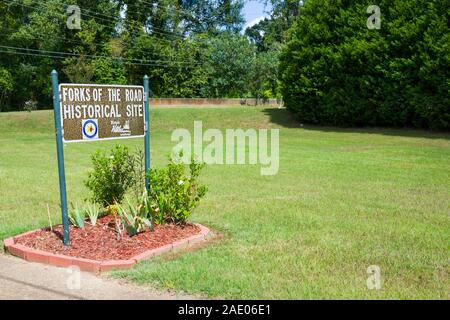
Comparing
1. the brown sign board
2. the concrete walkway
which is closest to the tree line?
the brown sign board

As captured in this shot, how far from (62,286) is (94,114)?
2074 mm

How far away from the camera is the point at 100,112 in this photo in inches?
237

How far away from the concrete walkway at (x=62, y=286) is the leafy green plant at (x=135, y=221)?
997mm

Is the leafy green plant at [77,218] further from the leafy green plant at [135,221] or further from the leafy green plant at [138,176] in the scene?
the leafy green plant at [138,176]

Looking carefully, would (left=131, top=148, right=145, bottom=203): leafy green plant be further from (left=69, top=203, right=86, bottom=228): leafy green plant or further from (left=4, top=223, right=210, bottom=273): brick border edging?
(left=4, top=223, right=210, bottom=273): brick border edging

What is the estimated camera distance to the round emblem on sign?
5.84 m

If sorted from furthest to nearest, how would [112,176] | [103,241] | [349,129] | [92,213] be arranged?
[349,129] < [112,176] < [92,213] < [103,241]

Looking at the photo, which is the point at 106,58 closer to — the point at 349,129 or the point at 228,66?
the point at 228,66

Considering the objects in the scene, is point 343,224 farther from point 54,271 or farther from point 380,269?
point 54,271

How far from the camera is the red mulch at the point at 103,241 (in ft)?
18.2

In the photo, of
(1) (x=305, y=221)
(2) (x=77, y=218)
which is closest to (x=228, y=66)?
(1) (x=305, y=221)

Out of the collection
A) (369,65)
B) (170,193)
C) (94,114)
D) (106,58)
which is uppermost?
(106,58)
